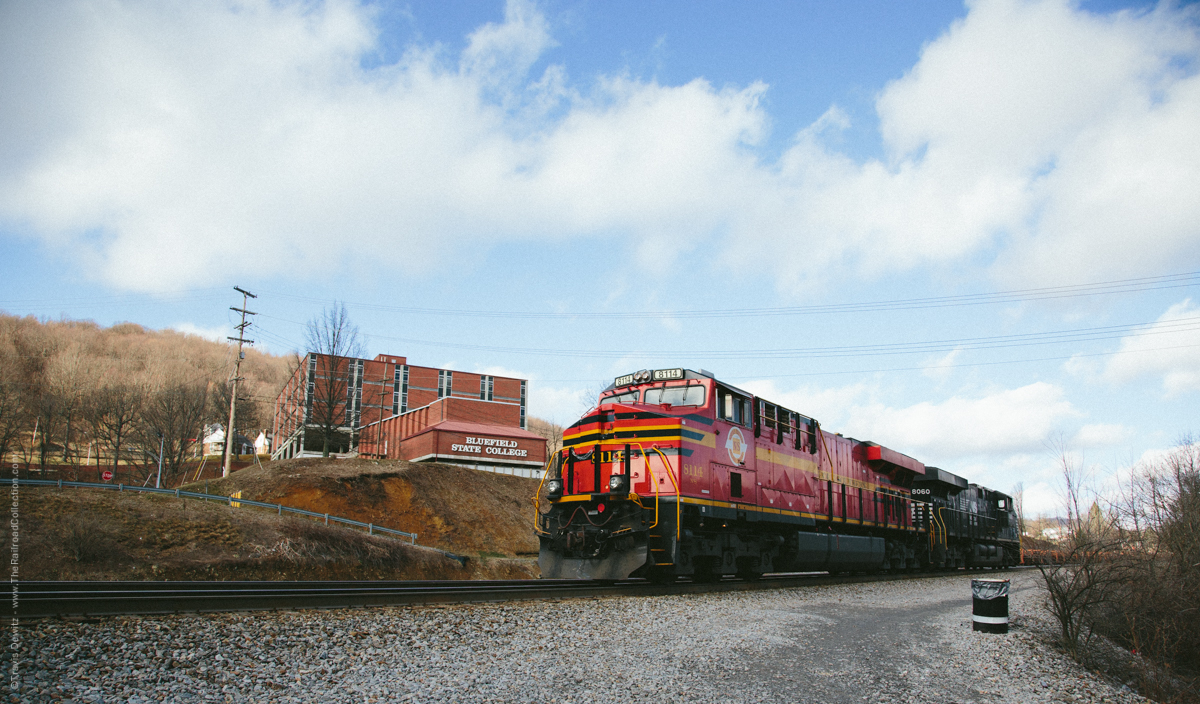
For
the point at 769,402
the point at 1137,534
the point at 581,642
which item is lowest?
the point at 581,642

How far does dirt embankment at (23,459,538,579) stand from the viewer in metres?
15.3

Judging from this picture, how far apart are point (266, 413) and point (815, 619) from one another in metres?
105

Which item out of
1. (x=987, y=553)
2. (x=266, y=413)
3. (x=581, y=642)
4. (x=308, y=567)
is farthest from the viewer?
(x=266, y=413)

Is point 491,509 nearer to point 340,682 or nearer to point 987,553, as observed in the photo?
point 987,553

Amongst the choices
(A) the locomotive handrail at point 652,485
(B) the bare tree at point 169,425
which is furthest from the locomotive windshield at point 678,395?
(B) the bare tree at point 169,425

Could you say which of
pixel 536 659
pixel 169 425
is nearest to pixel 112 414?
pixel 169 425

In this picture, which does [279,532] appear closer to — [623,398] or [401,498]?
[623,398]

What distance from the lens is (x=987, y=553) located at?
28125mm

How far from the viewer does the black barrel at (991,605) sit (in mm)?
9188

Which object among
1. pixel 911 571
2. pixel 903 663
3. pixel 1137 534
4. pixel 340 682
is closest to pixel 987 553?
pixel 911 571

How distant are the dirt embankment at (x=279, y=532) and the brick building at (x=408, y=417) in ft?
23.9

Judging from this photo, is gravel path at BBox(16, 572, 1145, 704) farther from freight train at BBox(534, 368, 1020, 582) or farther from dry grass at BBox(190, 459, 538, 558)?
dry grass at BBox(190, 459, 538, 558)

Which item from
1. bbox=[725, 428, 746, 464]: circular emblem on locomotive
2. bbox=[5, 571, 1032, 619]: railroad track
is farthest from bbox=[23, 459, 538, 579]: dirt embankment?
bbox=[725, 428, 746, 464]: circular emblem on locomotive

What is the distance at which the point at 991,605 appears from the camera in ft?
30.3
